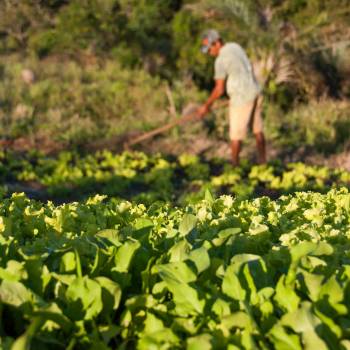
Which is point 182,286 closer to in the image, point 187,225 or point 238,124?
point 187,225

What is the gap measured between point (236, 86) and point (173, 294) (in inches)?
281

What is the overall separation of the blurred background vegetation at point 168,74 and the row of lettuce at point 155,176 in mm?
1153

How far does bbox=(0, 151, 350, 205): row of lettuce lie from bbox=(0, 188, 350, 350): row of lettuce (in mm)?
4799

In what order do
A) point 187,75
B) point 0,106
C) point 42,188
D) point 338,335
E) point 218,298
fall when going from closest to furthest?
point 338,335
point 218,298
point 42,188
point 0,106
point 187,75

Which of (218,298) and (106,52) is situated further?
(106,52)

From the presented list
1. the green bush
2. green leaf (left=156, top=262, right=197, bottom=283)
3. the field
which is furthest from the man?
green leaf (left=156, top=262, right=197, bottom=283)

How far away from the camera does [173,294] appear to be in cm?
219

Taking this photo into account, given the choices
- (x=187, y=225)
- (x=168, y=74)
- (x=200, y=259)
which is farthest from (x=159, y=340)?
(x=168, y=74)

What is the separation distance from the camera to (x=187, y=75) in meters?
15.8

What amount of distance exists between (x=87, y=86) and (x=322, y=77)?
513cm

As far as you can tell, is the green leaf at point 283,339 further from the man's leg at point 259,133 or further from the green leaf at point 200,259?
the man's leg at point 259,133

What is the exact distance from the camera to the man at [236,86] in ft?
29.3

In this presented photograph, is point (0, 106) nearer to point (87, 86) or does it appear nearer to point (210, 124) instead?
point (87, 86)

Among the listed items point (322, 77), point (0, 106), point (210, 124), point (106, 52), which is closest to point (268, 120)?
point (210, 124)
